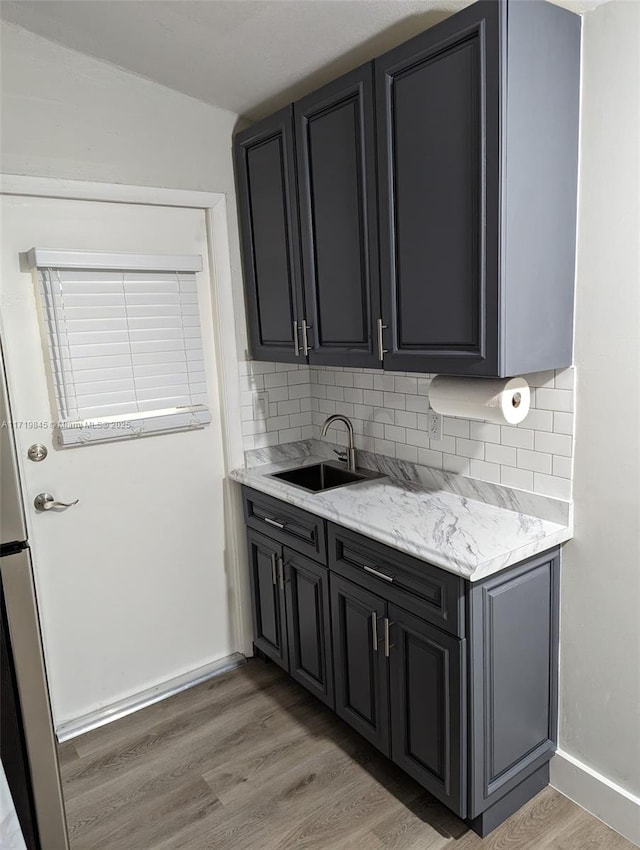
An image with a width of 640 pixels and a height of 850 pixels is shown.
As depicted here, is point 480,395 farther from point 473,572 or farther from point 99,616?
point 99,616

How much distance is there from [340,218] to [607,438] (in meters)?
1.14

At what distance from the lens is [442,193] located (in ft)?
5.83

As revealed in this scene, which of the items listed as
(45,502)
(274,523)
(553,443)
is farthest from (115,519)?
(553,443)

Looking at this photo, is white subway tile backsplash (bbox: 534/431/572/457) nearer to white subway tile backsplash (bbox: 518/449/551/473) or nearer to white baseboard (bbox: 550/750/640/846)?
white subway tile backsplash (bbox: 518/449/551/473)

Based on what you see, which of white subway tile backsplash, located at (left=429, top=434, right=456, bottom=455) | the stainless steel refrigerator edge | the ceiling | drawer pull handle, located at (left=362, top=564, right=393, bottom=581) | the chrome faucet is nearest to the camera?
the stainless steel refrigerator edge

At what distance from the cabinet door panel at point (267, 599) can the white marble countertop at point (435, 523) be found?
30cm

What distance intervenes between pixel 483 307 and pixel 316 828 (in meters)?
1.72

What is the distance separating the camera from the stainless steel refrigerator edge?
1.09 metres

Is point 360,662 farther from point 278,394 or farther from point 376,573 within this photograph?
point 278,394

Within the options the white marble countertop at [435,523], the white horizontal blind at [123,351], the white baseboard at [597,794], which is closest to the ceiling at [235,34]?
the white horizontal blind at [123,351]

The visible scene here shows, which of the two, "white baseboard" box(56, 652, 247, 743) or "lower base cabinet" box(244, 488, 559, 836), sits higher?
"lower base cabinet" box(244, 488, 559, 836)

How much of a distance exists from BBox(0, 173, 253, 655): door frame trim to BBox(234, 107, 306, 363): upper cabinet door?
0.10m

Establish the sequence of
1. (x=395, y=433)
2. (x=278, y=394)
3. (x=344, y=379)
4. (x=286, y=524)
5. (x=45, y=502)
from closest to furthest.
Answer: (x=45, y=502) < (x=286, y=524) < (x=395, y=433) < (x=344, y=379) < (x=278, y=394)

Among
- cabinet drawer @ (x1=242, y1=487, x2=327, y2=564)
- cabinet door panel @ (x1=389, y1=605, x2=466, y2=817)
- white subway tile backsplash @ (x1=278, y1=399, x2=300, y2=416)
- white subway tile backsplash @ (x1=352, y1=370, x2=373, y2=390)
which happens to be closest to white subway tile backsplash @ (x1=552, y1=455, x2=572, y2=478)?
cabinet door panel @ (x1=389, y1=605, x2=466, y2=817)
